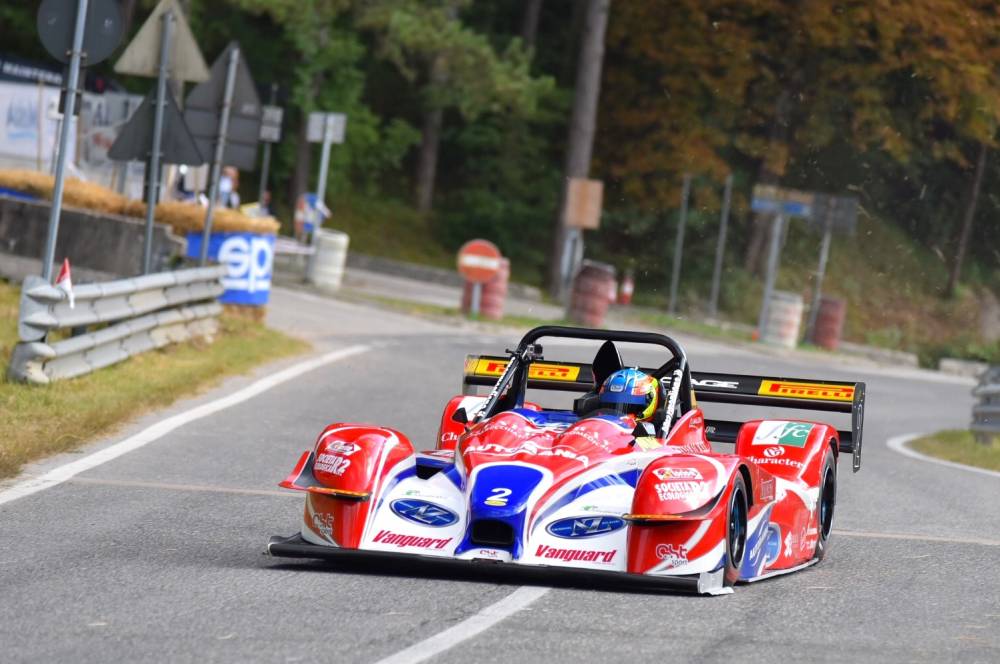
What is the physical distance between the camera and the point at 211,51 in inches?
1742

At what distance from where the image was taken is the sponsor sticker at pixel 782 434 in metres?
9.91

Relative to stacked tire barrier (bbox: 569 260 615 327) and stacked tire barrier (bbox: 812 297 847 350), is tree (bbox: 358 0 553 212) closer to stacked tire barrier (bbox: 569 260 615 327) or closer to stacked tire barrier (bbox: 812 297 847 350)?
stacked tire barrier (bbox: 812 297 847 350)

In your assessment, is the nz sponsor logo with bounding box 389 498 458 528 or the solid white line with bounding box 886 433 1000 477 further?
the solid white line with bounding box 886 433 1000 477

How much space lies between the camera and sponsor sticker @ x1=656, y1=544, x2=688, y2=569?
784 centimetres

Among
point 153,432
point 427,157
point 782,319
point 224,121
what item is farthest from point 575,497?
point 427,157

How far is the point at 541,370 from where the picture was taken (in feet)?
36.8

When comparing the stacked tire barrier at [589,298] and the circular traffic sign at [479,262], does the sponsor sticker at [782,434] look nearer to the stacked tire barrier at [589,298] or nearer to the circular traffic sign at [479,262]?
the circular traffic sign at [479,262]

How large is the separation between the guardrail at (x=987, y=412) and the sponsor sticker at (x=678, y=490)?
1025 centimetres

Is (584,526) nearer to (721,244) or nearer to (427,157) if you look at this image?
(721,244)

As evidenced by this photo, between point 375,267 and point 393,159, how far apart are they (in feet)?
18.1

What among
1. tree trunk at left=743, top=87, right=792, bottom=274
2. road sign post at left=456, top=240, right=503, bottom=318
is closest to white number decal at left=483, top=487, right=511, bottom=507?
road sign post at left=456, top=240, right=503, bottom=318

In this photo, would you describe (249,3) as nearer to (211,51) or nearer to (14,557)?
(211,51)

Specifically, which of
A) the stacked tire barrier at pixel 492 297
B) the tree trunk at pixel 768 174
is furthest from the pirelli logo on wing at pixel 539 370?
the tree trunk at pixel 768 174

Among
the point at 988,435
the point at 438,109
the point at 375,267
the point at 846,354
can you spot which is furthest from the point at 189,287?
the point at 438,109
